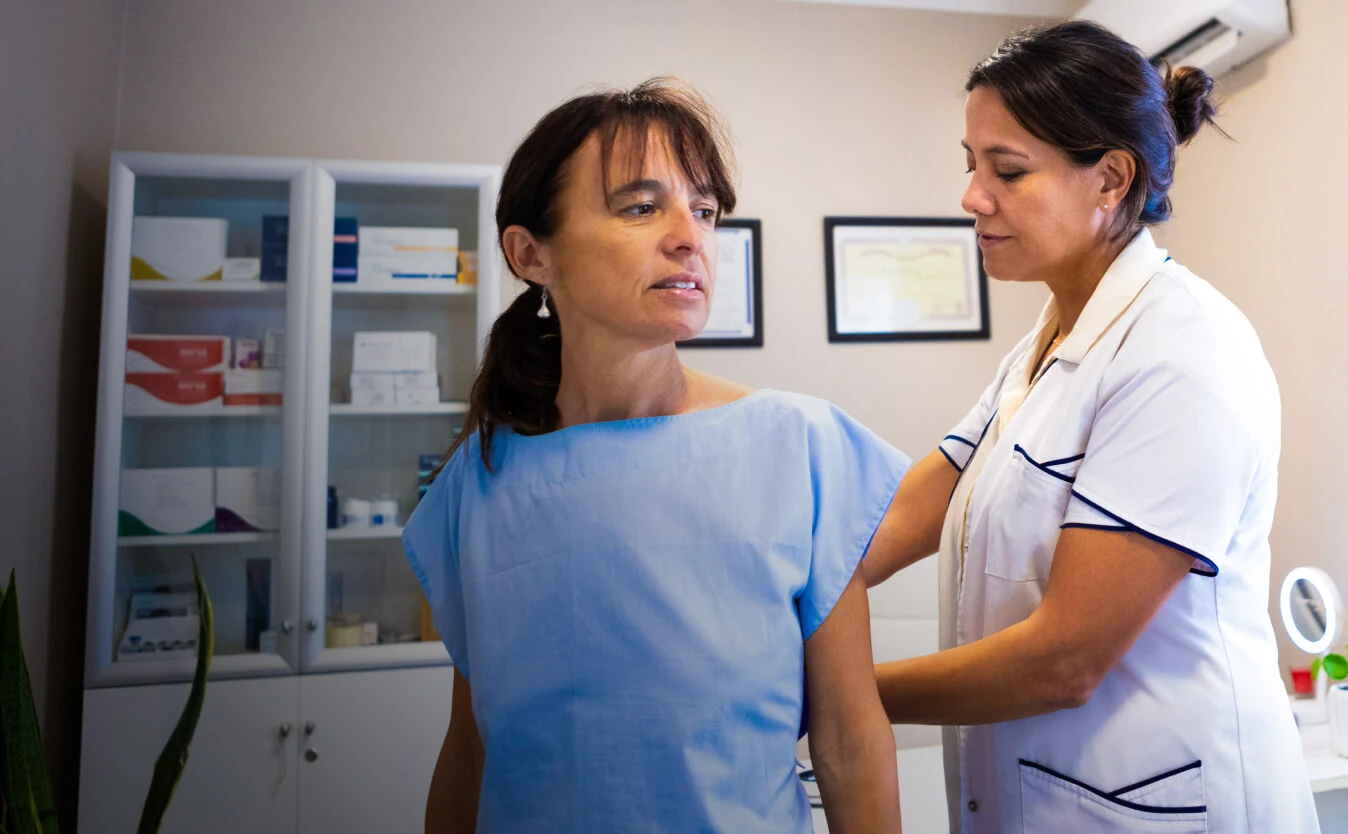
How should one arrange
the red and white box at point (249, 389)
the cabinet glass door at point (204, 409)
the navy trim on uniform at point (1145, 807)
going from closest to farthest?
the navy trim on uniform at point (1145, 807) → the cabinet glass door at point (204, 409) → the red and white box at point (249, 389)

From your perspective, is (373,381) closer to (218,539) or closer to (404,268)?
(404,268)

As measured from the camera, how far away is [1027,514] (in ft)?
3.48

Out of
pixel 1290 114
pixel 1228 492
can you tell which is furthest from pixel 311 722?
pixel 1290 114

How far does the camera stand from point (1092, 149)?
1088 mm

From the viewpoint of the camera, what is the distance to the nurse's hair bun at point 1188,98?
1.15 meters

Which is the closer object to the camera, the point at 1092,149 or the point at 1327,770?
the point at 1092,149

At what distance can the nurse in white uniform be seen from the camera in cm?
94

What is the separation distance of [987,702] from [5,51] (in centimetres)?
246

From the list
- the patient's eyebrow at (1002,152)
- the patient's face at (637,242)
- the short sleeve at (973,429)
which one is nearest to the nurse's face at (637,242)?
the patient's face at (637,242)

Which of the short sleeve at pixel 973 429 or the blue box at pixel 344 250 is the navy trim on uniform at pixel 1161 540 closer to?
the short sleeve at pixel 973 429

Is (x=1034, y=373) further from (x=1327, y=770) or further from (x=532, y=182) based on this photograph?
(x=1327, y=770)

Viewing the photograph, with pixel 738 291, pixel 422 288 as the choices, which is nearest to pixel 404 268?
pixel 422 288

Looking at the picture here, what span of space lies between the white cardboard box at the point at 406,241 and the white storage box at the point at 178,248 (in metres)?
0.40

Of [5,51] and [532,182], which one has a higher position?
[5,51]
